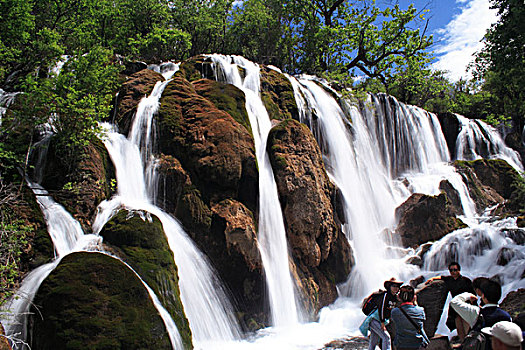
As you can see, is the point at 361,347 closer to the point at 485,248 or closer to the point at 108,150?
the point at 485,248

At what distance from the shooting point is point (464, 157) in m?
23.2

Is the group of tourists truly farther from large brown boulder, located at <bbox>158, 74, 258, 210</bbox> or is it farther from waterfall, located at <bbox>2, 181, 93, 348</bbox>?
large brown boulder, located at <bbox>158, 74, 258, 210</bbox>

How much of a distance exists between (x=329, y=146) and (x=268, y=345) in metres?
9.38

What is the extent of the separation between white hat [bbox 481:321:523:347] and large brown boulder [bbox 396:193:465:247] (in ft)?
41.1

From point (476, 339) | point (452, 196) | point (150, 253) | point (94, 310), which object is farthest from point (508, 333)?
point (452, 196)

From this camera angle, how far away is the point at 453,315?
15.6 ft

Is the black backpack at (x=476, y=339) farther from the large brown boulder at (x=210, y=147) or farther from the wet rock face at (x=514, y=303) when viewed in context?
the large brown boulder at (x=210, y=147)

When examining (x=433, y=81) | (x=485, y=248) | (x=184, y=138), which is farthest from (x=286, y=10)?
(x=485, y=248)

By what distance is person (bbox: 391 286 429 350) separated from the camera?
475cm

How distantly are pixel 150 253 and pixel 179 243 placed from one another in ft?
4.33

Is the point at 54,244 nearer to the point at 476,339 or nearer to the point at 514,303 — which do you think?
the point at 476,339

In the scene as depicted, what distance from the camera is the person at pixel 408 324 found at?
4.75 m

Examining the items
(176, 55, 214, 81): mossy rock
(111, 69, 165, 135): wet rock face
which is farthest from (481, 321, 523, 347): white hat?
(176, 55, 214, 81): mossy rock

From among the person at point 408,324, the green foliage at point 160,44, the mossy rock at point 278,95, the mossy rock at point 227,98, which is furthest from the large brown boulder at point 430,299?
the green foliage at point 160,44
